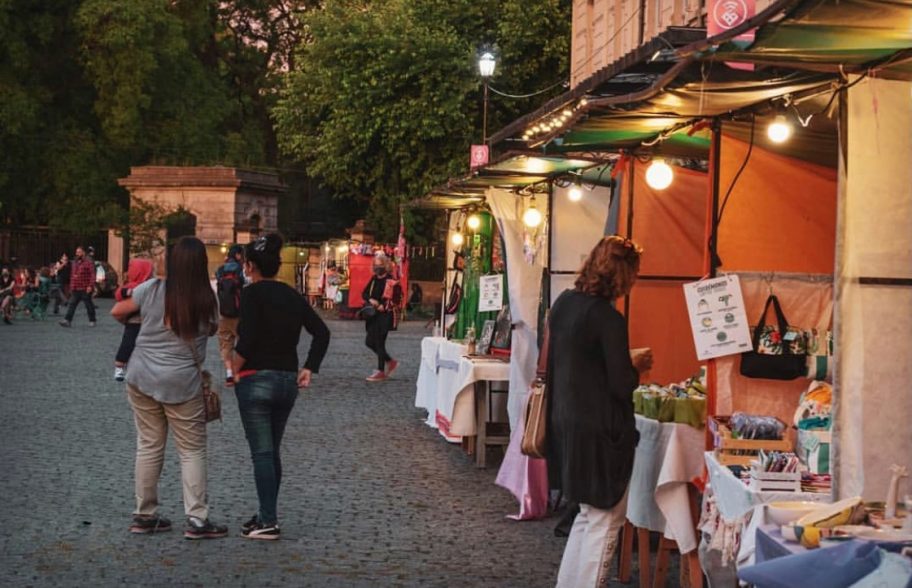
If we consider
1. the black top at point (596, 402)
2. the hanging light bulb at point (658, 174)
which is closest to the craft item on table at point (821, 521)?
the black top at point (596, 402)

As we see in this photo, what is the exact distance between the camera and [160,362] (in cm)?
916

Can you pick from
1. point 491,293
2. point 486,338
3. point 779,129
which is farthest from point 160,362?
point 491,293

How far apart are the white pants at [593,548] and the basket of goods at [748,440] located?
533 millimetres

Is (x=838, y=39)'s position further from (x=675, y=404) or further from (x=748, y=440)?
(x=675, y=404)

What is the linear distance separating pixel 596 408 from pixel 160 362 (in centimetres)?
322

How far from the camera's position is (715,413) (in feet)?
25.8

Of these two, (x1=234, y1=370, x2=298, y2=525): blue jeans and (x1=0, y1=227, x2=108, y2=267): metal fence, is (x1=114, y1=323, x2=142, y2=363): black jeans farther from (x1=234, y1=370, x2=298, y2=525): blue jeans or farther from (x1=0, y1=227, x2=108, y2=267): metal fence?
(x1=0, y1=227, x2=108, y2=267): metal fence

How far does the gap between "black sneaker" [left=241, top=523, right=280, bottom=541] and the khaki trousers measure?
300 millimetres

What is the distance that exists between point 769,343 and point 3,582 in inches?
168

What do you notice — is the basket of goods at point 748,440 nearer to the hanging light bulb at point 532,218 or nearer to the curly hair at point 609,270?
the curly hair at point 609,270

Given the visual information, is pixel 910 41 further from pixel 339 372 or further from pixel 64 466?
pixel 339 372

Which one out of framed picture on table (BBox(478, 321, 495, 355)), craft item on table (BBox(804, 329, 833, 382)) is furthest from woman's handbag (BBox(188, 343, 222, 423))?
framed picture on table (BBox(478, 321, 495, 355))

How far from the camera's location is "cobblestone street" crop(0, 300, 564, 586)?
27.9ft

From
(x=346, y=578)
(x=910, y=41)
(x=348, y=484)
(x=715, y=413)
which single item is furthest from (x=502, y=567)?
(x=910, y=41)
